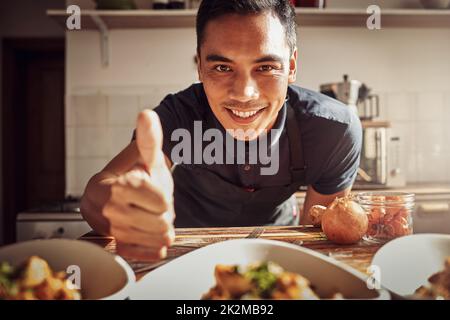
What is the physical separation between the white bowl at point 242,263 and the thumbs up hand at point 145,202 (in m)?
0.04

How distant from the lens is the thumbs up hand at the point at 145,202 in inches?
17.1

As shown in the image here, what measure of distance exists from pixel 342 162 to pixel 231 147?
0.93ft

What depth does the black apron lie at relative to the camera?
0.90 metres

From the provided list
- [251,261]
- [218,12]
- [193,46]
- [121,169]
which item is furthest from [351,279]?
[193,46]

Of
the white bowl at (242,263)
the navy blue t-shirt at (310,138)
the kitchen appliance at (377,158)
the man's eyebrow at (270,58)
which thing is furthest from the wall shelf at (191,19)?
the white bowl at (242,263)

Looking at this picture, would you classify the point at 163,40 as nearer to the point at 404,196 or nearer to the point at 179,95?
the point at 179,95

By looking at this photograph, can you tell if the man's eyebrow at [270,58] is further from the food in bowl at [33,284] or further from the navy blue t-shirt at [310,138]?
the food in bowl at [33,284]

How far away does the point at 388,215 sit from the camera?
23.8 inches

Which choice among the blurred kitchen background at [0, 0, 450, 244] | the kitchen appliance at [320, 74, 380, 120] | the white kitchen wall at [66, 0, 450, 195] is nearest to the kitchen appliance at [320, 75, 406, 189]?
the kitchen appliance at [320, 74, 380, 120]

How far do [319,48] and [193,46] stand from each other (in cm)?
51

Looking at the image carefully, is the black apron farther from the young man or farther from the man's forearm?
the man's forearm

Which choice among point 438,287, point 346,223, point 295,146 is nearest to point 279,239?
point 346,223

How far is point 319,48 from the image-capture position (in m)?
1.79

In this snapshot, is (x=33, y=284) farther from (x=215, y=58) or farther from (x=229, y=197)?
(x=229, y=197)
